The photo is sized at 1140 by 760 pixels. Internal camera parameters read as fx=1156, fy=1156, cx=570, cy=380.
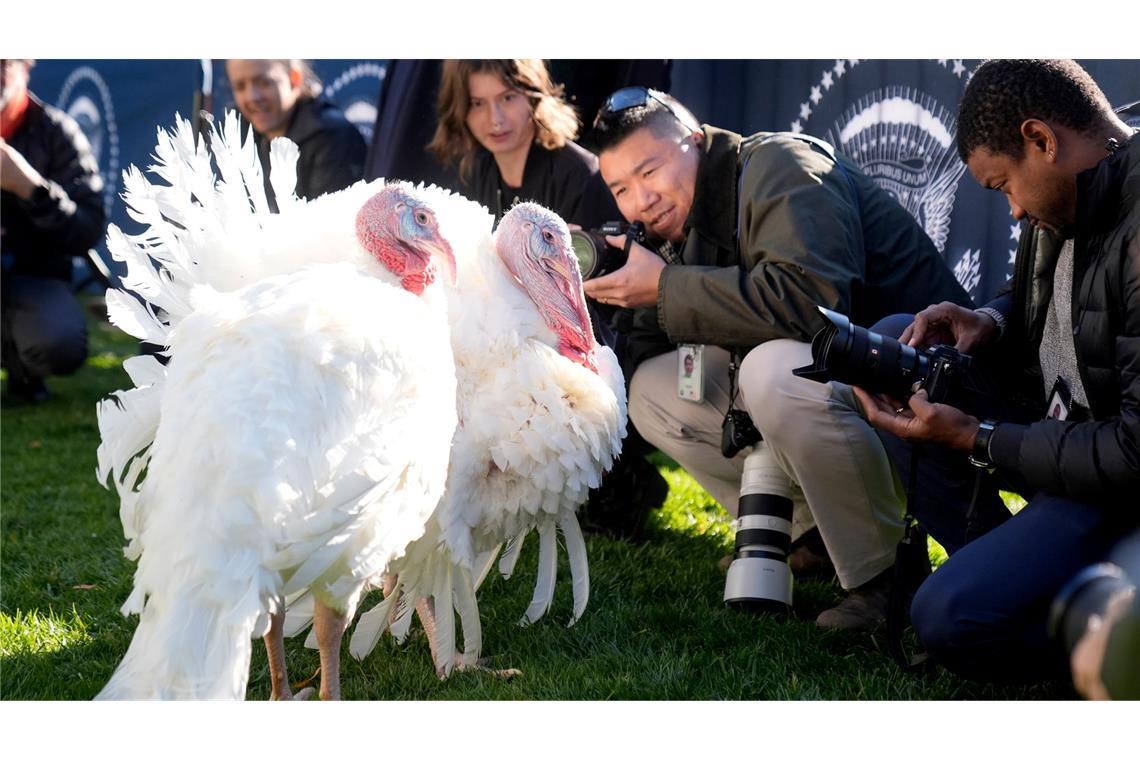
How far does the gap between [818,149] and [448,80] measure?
5.92 ft

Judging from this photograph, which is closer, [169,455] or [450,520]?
[169,455]

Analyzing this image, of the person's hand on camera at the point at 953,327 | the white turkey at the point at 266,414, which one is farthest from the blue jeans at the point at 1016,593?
the white turkey at the point at 266,414

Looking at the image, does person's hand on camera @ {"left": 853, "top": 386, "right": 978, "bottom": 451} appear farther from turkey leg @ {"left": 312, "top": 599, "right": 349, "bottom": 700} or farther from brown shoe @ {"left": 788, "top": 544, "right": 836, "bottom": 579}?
turkey leg @ {"left": 312, "top": 599, "right": 349, "bottom": 700}

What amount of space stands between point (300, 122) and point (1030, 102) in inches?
154

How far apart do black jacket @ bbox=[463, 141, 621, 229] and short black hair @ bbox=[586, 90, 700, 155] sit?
2.82 ft

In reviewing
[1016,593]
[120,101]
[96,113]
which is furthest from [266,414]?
[96,113]

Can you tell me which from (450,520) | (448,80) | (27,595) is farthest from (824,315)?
(27,595)

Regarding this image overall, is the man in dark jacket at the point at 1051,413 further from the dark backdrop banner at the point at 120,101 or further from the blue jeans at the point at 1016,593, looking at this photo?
the dark backdrop banner at the point at 120,101

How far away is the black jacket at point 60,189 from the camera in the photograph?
6684 mm

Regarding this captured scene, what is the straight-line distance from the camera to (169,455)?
265 cm

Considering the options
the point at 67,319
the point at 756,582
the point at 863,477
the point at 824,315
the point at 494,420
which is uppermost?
the point at 824,315

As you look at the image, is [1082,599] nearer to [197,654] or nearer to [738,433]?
[738,433]
